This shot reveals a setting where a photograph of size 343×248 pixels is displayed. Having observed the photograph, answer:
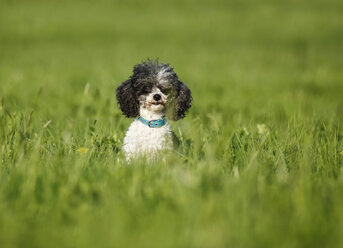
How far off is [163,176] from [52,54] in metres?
15.9

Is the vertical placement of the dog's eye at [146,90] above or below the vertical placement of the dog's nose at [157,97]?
above

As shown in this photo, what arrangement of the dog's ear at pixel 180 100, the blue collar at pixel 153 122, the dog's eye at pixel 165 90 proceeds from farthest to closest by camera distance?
the dog's ear at pixel 180 100 → the dog's eye at pixel 165 90 → the blue collar at pixel 153 122

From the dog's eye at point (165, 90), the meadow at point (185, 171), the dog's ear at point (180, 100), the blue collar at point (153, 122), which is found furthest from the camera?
the dog's ear at point (180, 100)

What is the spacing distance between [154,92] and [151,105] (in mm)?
146

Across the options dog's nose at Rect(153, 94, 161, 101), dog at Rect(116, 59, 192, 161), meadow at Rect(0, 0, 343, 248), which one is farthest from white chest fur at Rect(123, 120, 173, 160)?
dog's nose at Rect(153, 94, 161, 101)

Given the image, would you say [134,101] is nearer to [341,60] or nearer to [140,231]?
[140,231]

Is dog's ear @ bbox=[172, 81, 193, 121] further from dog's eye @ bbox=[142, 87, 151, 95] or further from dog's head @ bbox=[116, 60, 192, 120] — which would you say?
dog's eye @ bbox=[142, 87, 151, 95]

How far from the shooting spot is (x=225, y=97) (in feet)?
28.4

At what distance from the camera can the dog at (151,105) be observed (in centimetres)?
420

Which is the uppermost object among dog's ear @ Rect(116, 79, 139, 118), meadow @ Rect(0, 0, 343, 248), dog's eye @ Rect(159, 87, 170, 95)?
dog's eye @ Rect(159, 87, 170, 95)

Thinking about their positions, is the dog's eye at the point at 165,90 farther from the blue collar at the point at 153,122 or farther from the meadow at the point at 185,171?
the meadow at the point at 185,171

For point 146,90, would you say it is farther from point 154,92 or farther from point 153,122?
point 153,122

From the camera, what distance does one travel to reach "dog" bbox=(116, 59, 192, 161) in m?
4.20

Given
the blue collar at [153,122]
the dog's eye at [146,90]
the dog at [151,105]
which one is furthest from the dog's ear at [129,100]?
the blue collar at [153,122]
